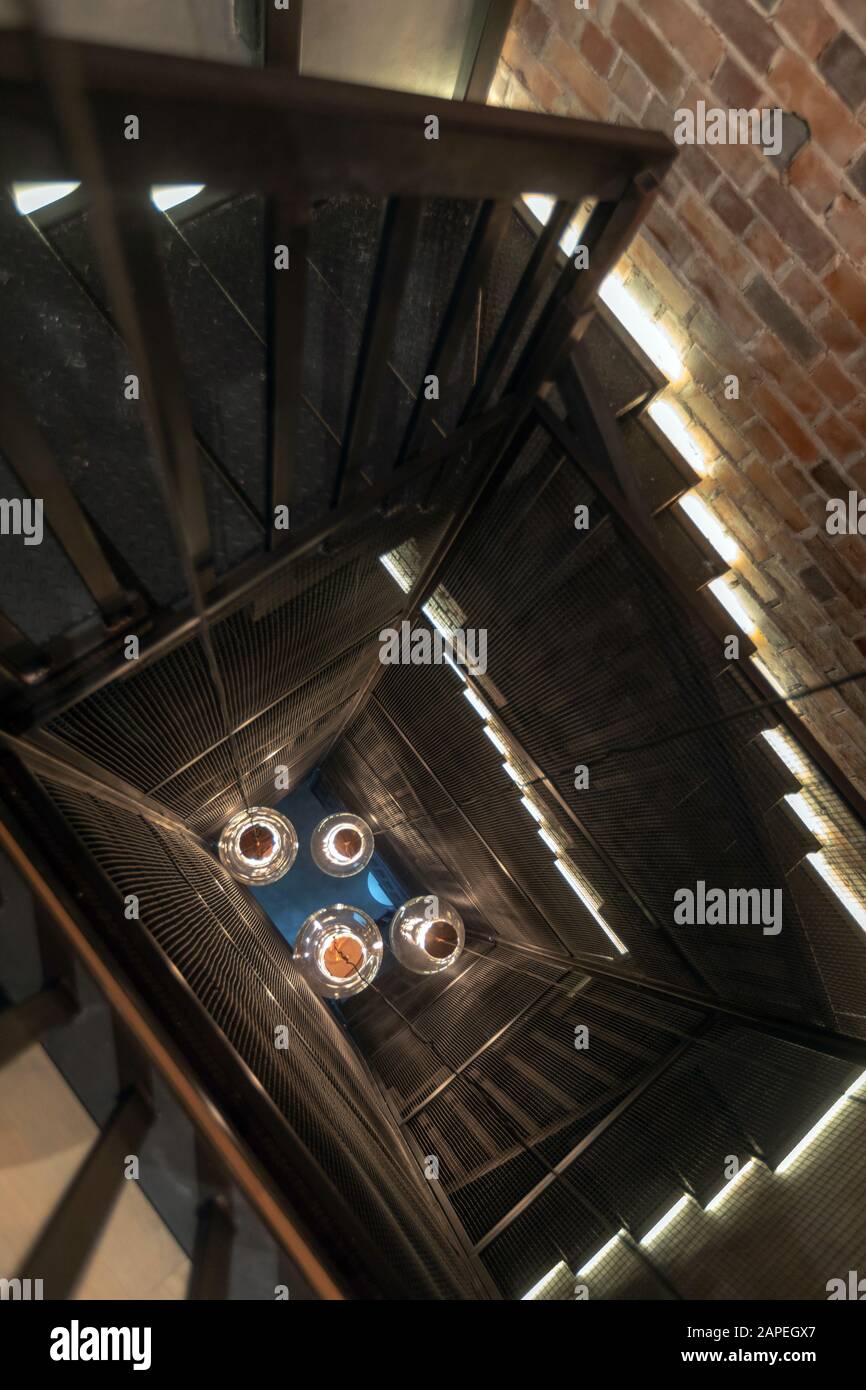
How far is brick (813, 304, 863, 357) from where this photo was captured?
2320 millimetres

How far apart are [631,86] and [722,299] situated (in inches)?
30.0

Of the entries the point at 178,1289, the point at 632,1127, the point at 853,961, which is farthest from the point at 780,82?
the point at 632,1127

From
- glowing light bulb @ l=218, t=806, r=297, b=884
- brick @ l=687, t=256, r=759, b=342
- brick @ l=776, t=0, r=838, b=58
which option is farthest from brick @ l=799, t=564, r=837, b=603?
glowing light bulb @ l=218, t=806, r=297, b=884

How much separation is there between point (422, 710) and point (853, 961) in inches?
117

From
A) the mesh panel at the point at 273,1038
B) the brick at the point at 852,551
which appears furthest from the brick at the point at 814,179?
the mesh panel at the point at 273,1038

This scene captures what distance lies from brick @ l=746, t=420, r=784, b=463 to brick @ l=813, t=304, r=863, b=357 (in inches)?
14.5

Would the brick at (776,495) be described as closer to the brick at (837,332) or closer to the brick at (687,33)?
the brick at (837,332)

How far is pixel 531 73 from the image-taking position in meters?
2.71

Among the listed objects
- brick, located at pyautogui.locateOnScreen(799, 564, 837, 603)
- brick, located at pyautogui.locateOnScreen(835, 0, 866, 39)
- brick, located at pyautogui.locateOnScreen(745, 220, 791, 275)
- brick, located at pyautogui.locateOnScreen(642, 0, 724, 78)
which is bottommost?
brick, located at pyautogui.locateOnScreen(799, 564, 837, 603)

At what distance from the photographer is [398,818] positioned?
6910 mm

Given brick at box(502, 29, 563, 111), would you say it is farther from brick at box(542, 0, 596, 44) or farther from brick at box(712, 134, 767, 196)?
brick at box(712, 134, 767, 196)

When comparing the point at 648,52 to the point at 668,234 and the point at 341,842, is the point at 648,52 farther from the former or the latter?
the point at 341,842

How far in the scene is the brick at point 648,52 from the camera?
2.29 meters
